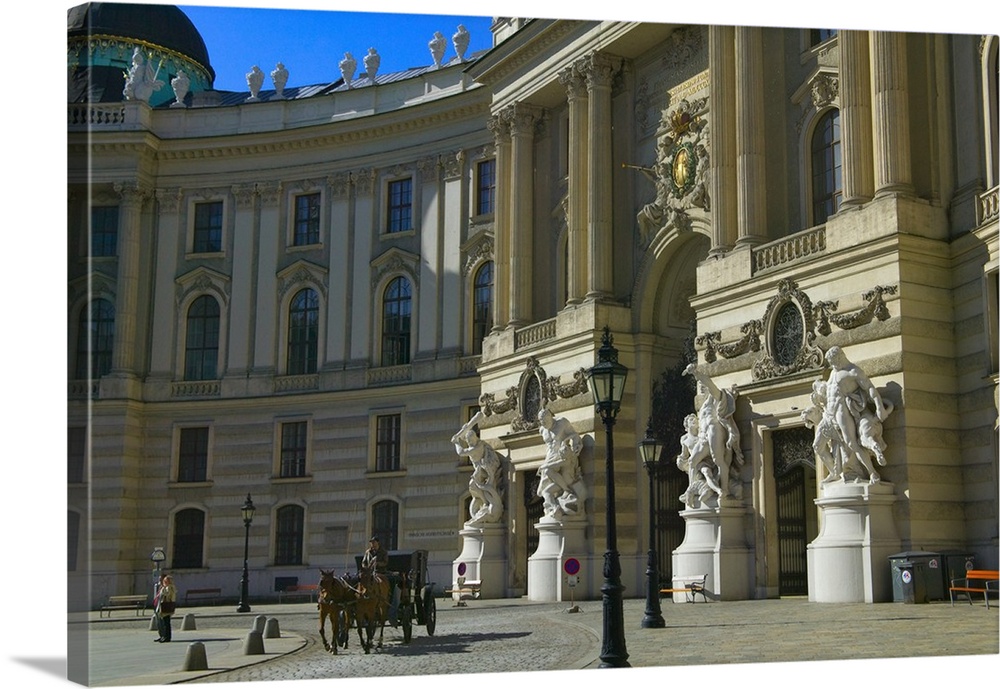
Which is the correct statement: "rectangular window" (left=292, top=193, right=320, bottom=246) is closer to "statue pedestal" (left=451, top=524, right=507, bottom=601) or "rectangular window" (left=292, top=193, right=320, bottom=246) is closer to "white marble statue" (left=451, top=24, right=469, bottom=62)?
"white marble statue" (left=451, top=24, right=469, bottom=62)

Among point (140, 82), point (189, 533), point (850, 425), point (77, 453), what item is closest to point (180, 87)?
point (140, 82)

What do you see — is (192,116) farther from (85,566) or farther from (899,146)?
(85,566)

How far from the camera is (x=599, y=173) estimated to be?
34625 millimetres

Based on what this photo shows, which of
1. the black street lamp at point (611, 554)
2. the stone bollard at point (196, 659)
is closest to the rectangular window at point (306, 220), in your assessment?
the stone bollard at point (196, 659)

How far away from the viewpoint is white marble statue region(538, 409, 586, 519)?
33.1 metres

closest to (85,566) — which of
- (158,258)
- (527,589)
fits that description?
(527,589)

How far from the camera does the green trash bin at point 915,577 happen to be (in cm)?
2236

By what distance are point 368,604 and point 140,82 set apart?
28585 millimetres

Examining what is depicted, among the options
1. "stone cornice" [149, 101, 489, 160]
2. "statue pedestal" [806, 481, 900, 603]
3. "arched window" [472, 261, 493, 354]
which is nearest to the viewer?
"statue pedestal" [806, 481, 900, 603]

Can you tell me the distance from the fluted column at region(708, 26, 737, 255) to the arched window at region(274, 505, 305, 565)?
1825 centimetres

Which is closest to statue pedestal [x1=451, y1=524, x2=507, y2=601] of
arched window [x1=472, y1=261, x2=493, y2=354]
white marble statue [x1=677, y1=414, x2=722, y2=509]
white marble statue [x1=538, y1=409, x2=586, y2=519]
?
white marble statue [x1=538, y1=409, x2=586, y2=519]

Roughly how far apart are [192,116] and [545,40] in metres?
15.1

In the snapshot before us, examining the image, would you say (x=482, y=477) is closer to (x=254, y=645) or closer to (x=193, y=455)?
(x=193, y=455)

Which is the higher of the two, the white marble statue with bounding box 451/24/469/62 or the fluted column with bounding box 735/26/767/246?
the white marble statue with bounding box 451/24/469/62
